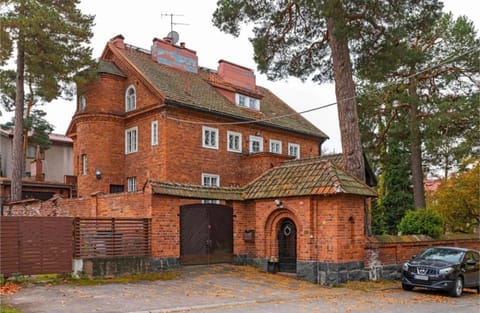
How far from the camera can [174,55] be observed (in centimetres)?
3178

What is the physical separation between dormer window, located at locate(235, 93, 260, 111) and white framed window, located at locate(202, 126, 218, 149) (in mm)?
4134

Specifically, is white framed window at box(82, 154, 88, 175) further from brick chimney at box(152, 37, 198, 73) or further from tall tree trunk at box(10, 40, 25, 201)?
brick chimney at box(152, 37, 198, 73)

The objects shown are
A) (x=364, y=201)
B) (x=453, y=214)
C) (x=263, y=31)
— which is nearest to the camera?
(x=364, y=201)

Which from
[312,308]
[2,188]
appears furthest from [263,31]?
[2,188]

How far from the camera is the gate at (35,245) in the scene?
1445 centimetres

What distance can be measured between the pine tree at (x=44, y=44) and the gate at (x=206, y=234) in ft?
39.9

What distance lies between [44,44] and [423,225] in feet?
67.1

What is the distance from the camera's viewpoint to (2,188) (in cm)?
3055

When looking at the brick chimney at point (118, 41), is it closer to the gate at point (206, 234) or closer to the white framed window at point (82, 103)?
the white framed window at point (82, 103)

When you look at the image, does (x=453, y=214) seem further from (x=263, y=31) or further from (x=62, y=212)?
(x=62, y=212)

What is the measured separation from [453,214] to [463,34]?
14041 millimetres

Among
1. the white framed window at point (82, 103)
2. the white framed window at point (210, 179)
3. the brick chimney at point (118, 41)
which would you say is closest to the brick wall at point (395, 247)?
the white framed window at point (210, 179)

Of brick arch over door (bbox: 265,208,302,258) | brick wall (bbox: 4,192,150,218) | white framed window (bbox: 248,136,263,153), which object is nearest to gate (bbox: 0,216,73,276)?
brick wall (bbox: 4,192,150,218)

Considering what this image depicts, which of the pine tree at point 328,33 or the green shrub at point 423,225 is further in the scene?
the green shrub at point 423,225
